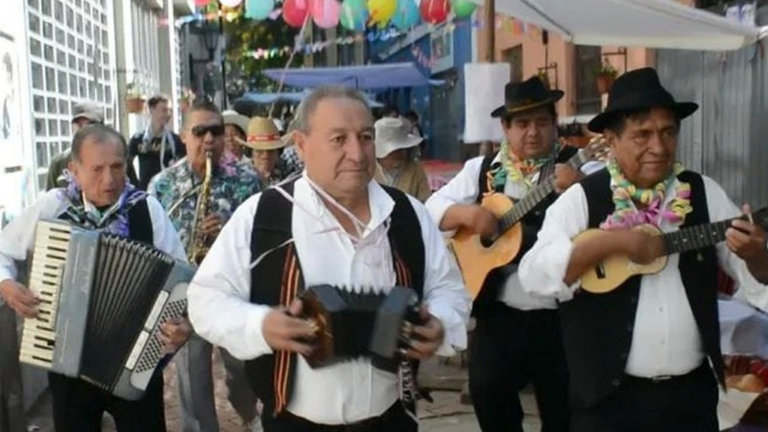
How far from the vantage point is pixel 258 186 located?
561 centimetres

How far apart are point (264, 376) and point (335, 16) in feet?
31.5

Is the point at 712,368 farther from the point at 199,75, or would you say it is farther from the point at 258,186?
the point at 199,75

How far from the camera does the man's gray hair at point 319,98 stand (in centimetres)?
308

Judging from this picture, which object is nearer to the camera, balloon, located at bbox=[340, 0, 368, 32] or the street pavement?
the street pavement

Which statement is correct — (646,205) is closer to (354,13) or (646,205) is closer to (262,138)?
(262,138)

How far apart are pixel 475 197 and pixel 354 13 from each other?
7404 millimetres

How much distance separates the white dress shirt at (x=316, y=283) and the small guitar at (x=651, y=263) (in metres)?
0.60

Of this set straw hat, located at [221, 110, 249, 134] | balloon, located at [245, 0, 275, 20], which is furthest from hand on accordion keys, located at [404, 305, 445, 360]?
balloon, located at [245, 0, 275, 20]

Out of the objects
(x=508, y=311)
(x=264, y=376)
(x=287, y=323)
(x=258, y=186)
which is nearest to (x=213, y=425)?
(x=258, y=186)

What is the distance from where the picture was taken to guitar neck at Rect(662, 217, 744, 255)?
3.36 metres

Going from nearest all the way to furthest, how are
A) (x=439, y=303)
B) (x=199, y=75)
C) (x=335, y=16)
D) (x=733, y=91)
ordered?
(x=439, y=303), (x=733, y=91), (x=335, y=16), (x=199, y=75)

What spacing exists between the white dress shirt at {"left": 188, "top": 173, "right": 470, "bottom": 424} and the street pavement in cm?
330

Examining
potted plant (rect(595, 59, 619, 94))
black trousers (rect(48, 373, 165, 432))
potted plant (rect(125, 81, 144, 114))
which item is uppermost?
potted plant (rect(595, 59, 619, 94))

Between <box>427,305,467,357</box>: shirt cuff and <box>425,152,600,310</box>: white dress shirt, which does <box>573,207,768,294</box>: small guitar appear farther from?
<box>425,152,600,310</box>: white dress shirt
